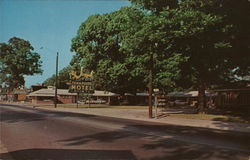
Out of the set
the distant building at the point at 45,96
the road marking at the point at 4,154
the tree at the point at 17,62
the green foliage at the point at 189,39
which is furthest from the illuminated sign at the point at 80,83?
the tree at the point at 17,62

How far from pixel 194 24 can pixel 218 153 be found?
15543mm

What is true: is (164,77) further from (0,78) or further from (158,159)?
(0,78)

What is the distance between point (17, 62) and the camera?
319ft

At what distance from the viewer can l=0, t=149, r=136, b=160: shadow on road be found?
7.92 metres

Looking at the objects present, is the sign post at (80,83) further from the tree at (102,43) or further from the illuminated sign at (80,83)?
the tree at (102,43)

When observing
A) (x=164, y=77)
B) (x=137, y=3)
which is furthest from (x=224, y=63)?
(x=137, y=3)

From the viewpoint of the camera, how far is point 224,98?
41750 mm

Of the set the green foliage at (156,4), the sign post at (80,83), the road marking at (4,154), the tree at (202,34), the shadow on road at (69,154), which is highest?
the green foliage at (156,4)

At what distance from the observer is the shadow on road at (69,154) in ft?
26.0

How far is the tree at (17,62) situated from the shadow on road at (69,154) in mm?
93980

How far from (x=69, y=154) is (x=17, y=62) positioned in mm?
96091

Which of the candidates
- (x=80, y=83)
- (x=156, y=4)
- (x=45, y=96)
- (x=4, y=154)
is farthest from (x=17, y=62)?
(x=4, y=154)

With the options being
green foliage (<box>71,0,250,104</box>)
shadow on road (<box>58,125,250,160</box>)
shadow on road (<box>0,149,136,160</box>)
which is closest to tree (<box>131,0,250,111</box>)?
green foliage (<box>71,0,250,104</box>)

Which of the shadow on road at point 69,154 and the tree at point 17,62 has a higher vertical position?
the tree at point 17,62
